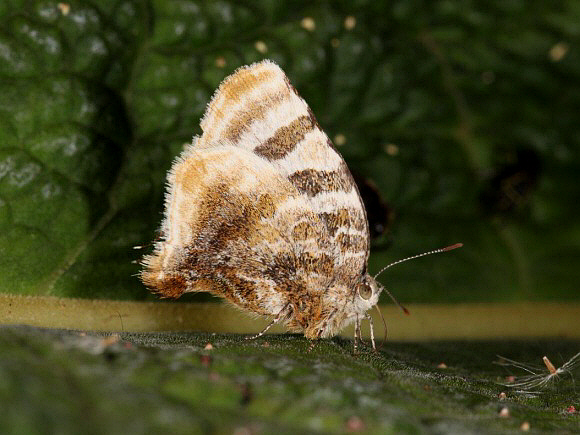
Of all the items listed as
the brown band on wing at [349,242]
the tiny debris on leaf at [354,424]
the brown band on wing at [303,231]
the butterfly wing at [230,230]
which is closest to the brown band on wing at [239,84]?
the butterfly wing at [230,230]

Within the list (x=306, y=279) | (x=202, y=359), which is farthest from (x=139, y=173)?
(x=202, y=359)

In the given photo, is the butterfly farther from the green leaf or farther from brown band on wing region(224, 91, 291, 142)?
the green leaf

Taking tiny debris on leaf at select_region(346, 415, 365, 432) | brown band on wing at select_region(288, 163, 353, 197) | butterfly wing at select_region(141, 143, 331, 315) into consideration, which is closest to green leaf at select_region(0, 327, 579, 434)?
tiny debris on leaf at select_region(346, 415, 365, 432)

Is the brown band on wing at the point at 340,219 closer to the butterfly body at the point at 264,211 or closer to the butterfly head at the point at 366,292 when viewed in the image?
the butterfly body at the point at 264,211

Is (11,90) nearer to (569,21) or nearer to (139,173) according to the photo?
(139,173)

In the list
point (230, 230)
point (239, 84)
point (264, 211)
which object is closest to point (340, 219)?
point (264, 211)

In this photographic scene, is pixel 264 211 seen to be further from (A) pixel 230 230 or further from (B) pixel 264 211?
(A) pixel 230 230
